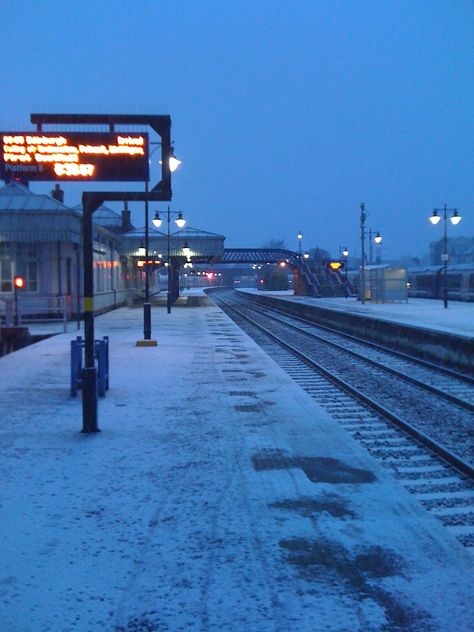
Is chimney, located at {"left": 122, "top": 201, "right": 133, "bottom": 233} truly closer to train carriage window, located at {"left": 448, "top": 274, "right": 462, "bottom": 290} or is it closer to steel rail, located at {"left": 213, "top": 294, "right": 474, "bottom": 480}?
train carriage window, located at {"left": 448, "top": 274, "right": 462, "bottom": 290}

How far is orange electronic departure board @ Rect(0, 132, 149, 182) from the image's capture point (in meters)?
10.5

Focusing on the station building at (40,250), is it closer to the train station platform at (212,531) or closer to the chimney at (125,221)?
the train station platform at (212,531)

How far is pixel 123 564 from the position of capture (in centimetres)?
490

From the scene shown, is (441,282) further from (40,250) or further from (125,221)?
(40,250)

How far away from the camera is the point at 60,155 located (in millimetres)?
10469

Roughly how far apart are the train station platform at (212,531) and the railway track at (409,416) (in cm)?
41

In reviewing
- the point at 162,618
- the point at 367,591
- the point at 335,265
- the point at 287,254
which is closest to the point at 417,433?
the point at 367,591


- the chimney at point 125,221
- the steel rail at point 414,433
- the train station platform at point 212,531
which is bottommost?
the steel rail at point 414,433

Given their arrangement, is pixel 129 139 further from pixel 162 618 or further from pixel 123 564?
pixel 162 618

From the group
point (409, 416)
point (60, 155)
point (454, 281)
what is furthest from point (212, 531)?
point (454, 281)

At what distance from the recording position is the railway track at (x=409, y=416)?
7.07 meters

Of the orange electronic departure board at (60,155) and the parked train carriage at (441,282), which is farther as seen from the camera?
the parked train carriage at (441,282)

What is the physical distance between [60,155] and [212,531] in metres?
6.88

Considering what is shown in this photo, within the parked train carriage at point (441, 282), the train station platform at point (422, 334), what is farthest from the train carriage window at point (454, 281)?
the train station platform at point (422, 334)
